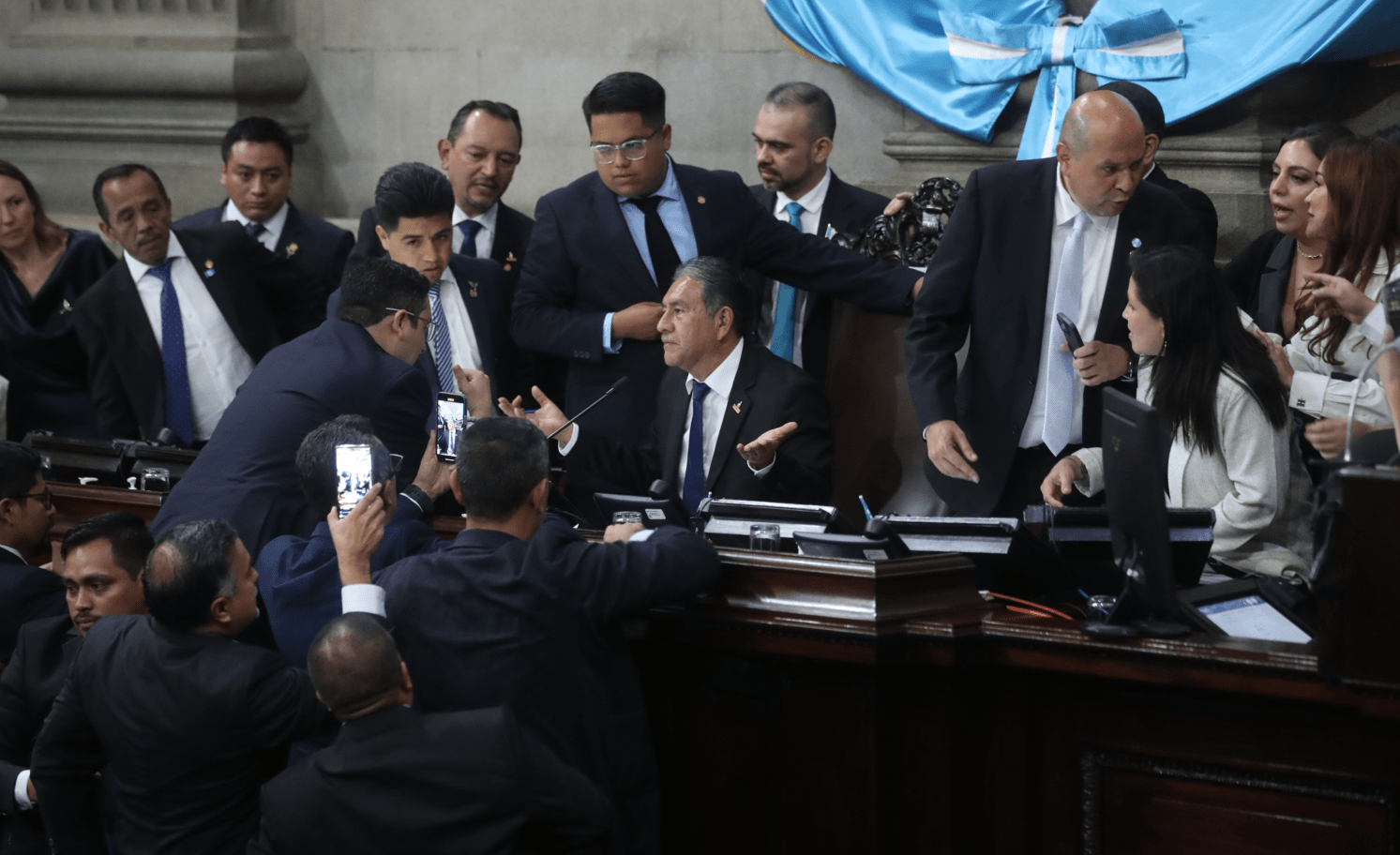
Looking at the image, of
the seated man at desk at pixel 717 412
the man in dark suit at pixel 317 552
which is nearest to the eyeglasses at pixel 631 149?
the seated man at desk at pixel 717 412

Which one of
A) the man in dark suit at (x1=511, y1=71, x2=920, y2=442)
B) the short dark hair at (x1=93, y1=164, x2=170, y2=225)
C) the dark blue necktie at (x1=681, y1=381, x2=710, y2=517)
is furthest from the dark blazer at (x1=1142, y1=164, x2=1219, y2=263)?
the short dark hair at (x1=93, y1=164, x2=170, y2=225)

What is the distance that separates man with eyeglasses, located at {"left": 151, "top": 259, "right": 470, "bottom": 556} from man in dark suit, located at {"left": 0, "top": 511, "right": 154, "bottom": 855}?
0.78ft

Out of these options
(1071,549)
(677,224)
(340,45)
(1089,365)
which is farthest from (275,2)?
(1071,549)

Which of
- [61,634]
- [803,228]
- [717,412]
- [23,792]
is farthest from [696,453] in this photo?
[23,792]

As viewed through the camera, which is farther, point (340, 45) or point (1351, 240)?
point (340, 45)

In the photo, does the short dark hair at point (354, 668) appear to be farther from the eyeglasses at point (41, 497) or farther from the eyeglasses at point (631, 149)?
the eyeglasses at point (631, 149)

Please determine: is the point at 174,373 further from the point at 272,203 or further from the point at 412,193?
the point at 412,193

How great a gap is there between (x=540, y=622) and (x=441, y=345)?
1.63 m

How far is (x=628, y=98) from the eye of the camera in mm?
3768

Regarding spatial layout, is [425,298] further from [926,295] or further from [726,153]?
[726,153]

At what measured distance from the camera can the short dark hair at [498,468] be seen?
247 centimetres

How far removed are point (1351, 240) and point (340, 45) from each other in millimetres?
4022

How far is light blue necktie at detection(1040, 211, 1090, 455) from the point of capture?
336 cm

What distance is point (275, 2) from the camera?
6020mm
